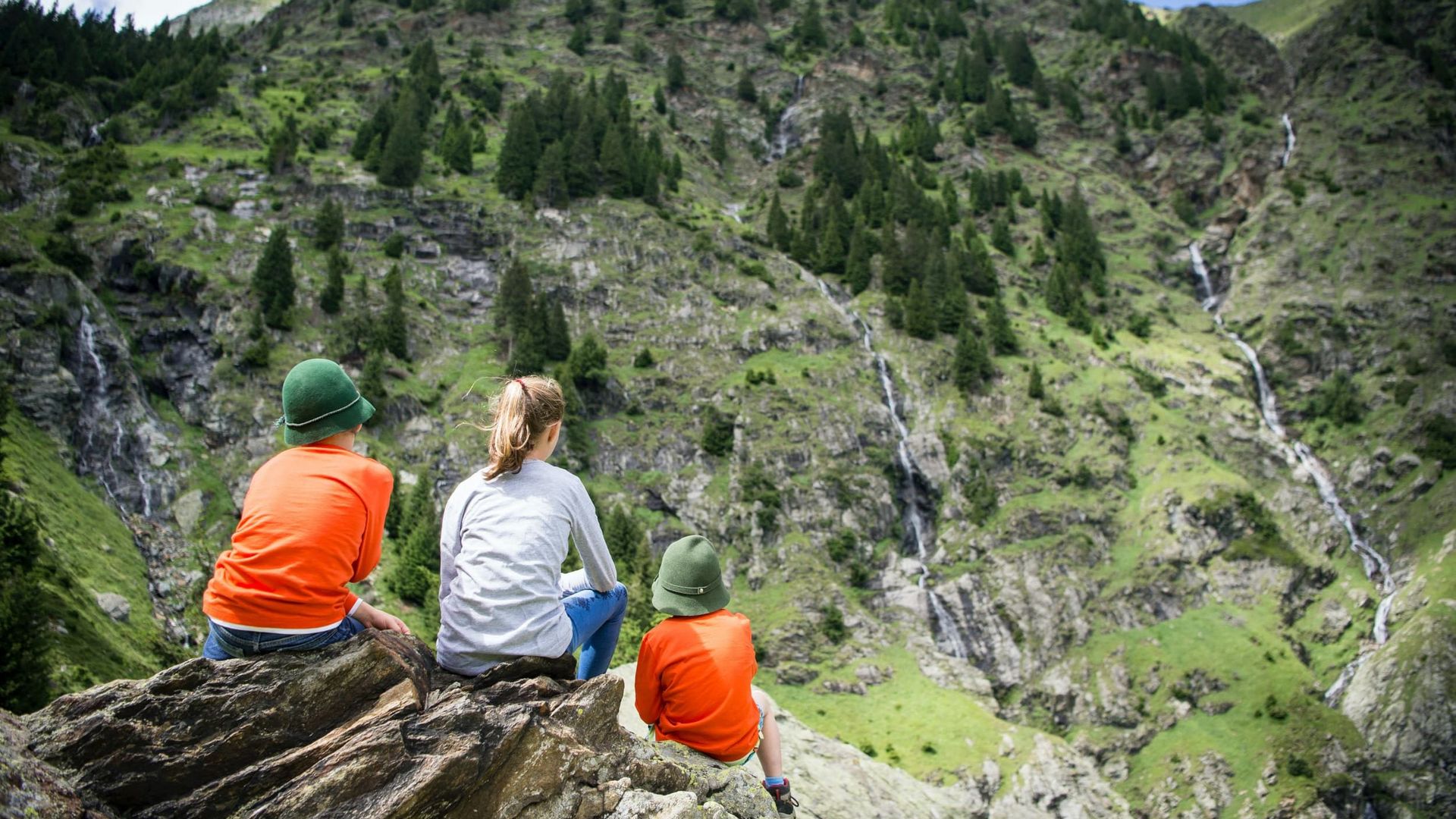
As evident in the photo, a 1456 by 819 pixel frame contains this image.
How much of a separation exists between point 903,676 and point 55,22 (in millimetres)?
120650

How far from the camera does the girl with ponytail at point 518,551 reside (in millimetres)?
7422

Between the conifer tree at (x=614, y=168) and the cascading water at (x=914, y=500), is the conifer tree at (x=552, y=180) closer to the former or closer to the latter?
the conifer tree at (x=614, y=168)

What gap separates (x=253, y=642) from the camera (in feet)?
22.0

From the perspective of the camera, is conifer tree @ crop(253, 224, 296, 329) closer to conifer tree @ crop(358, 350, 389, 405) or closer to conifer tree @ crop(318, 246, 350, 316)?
conifer tree @ crop(318, 246, 350, 316)

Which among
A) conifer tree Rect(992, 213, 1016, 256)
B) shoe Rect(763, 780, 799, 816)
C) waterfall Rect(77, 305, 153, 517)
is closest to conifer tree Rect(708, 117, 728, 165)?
conifer tree Rect(992, 213, 1016, 256)

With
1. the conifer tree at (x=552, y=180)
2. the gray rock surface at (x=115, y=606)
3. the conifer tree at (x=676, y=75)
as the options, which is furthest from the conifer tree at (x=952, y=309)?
the conifer tree at (x=676, y=75)

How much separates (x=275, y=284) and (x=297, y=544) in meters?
71.2

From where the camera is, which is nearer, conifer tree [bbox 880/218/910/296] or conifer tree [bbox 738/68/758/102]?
conifer tree [bbox 880/218/910/296]

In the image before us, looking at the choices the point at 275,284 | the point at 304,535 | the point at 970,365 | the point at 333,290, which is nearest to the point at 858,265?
the point at 970,365

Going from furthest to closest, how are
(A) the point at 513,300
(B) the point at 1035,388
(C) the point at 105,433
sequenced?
(A) the point at 513,300
(B) the point at 1035,388
(C) the point at 105,433

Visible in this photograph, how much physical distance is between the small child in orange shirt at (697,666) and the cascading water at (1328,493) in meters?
64.8

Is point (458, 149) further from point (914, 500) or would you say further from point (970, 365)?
point (914, 500)

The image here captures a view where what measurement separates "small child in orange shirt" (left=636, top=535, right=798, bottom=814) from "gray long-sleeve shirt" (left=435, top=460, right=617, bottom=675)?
134 cm

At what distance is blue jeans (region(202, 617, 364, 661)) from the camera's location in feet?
21.8
